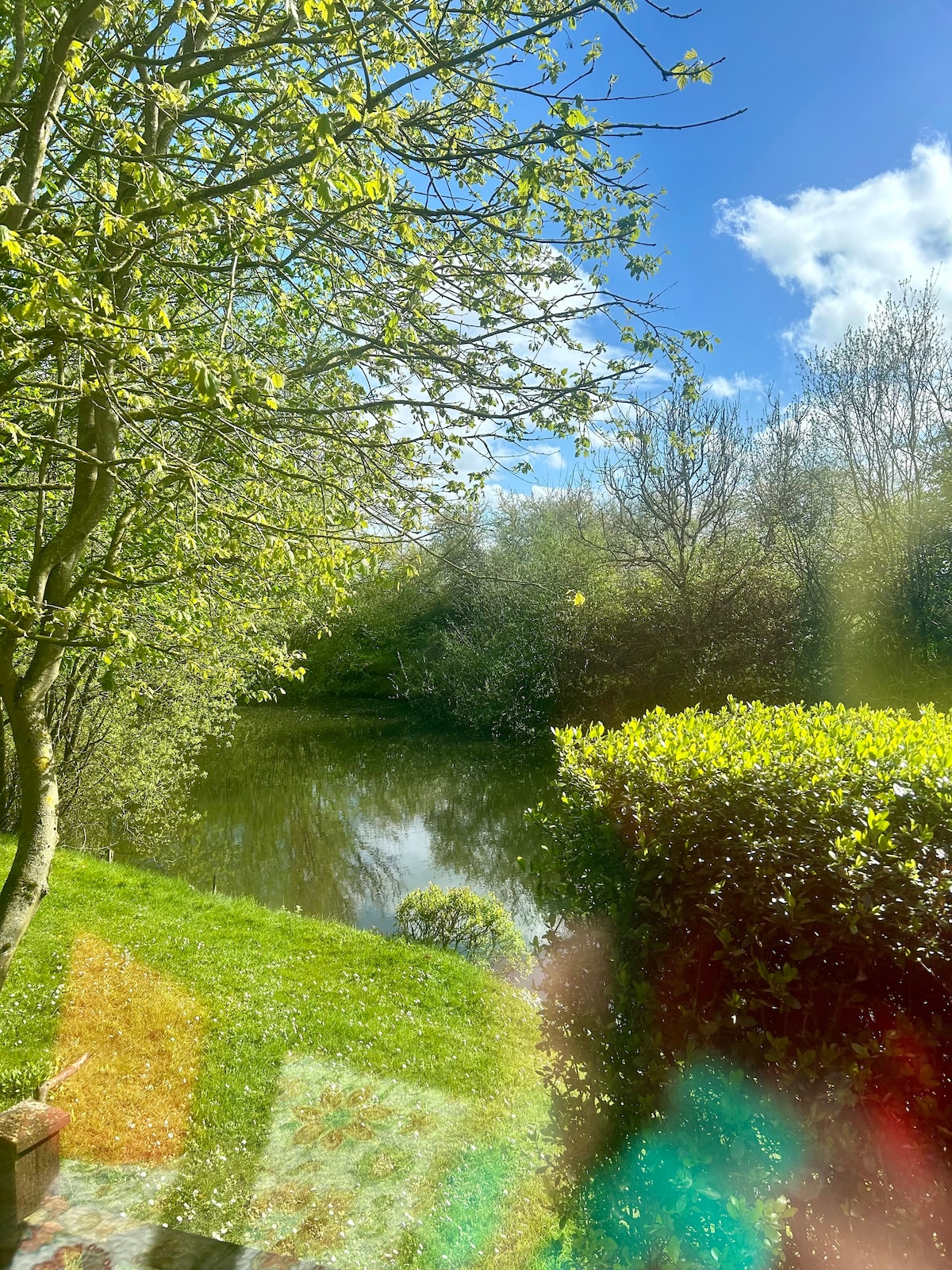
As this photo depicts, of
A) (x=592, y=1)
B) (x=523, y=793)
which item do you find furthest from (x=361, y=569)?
(x=523, y=793)

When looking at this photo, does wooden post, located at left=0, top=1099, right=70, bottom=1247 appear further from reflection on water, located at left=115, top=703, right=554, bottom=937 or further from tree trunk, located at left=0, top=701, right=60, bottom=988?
reflection on water, located at left=115, top=703, right=554, bottom=937

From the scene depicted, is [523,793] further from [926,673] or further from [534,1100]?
[534,1100]

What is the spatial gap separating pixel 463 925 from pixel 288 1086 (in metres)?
5.04

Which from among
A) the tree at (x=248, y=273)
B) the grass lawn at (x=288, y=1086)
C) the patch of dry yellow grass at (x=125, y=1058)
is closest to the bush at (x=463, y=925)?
the grass lawn at (x=288, y=1086)

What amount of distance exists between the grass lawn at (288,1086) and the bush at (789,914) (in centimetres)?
136

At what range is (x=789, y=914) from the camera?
269 cm

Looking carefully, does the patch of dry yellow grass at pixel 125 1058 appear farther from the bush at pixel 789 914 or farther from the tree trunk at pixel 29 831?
the bush at pixel 789 914

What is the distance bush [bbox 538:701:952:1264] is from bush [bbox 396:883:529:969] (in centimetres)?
695

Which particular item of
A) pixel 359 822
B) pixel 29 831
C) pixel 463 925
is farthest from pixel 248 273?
pixel 359 822

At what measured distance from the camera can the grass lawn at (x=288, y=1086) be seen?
4.23 meters

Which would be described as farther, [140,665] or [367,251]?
[140,665]

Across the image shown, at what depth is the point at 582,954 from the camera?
356cm

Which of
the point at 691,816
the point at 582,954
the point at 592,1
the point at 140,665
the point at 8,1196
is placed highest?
the point at 592,1

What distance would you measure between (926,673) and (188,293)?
1668 centimetres
